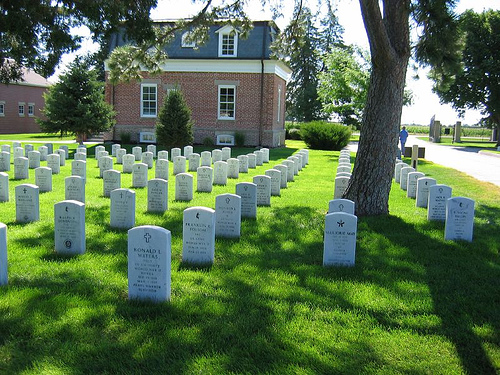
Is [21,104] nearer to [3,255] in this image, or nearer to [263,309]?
[3,255]

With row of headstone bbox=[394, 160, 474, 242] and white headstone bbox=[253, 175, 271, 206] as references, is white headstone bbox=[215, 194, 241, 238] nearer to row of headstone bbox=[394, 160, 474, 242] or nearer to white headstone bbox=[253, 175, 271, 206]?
white headstone bbox=[253, 175, 271, 206]

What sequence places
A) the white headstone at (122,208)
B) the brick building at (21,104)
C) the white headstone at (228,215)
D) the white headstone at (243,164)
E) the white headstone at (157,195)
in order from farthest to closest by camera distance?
the brick building at (21,104)
the white headstone at (243,164)
the white headstone at (157,195)
the white headstone at (122,208)
the white headstone at (228,215)

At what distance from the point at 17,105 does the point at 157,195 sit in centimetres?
4025

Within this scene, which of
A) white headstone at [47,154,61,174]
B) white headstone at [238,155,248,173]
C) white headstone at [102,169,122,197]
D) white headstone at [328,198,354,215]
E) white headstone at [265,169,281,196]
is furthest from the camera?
white headstone at [238,155,248,173]

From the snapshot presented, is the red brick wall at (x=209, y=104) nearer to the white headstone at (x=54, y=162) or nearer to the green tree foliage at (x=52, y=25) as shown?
the white headstone at (x=54, y=162)

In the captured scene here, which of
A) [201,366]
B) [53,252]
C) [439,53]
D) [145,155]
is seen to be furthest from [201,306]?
[145,155]

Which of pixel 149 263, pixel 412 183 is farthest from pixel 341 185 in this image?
pixel 149 263

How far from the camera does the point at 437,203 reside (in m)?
9.75

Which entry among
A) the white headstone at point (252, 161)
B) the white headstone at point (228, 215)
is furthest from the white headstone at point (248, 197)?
the white headstone at point (252, 161)

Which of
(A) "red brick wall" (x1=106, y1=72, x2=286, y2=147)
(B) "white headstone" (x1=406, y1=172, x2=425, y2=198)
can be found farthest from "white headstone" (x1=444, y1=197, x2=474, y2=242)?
(A) "red brick wall" (x1=106, y1=72, x2=286, y2=147)

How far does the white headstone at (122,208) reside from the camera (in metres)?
8.59

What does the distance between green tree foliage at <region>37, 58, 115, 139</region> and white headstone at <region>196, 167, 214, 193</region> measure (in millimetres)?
15898

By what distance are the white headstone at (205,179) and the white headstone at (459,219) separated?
6378 millimetres

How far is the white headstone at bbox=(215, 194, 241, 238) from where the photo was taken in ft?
26.3
